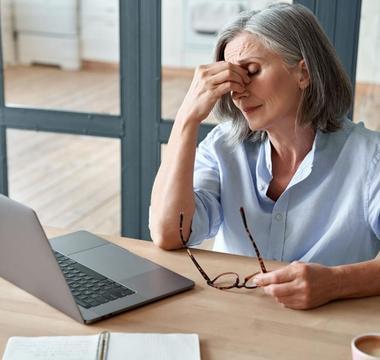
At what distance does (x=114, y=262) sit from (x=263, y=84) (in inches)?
21.0

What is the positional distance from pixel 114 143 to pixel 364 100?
3.16 ft

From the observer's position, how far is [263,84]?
1708mm

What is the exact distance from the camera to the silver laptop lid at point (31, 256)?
4.22 ft

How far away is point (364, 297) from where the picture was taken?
4.75 feet

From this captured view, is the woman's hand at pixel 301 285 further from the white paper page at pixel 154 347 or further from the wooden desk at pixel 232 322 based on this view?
the white paper page at pixel 154 347

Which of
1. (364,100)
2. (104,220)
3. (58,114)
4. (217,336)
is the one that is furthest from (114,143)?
(217,336)

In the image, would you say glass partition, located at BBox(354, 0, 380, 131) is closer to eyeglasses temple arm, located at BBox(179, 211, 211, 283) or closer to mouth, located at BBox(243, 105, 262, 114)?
mouth, located at BBox(243, 105, 262, 114)

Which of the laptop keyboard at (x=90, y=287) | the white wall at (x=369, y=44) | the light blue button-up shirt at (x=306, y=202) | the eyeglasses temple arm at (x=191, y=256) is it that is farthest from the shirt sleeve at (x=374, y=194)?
the white wall at (x=369, y=44)

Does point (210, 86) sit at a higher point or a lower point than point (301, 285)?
higher

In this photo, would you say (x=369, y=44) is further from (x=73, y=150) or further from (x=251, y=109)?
(x=73, y=150)

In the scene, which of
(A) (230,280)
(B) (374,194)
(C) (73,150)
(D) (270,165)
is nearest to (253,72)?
(D) (270,165)

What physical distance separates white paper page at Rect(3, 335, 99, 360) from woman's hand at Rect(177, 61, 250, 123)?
2.24 feet

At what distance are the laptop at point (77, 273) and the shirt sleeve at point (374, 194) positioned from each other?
0.48 meters

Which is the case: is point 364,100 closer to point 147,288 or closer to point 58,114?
point 58,114
